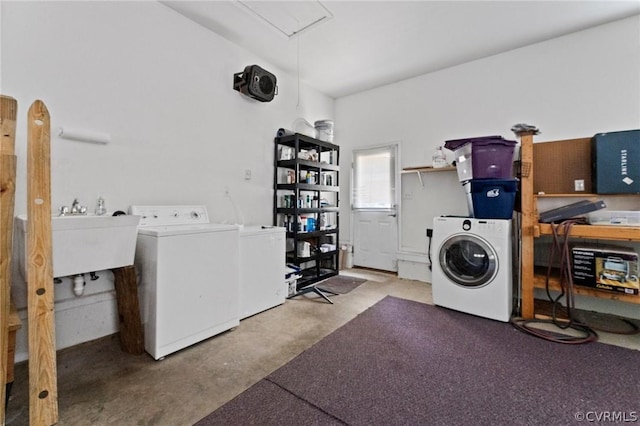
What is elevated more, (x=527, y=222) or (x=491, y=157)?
(x=491, y=157)

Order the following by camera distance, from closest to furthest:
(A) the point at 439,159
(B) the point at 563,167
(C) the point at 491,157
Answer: (C) the point at 491,157 < (B) the point at 563,167 < (A) the point at 439,159

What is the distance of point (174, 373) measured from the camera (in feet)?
5.36

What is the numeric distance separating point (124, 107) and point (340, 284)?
9.21ft

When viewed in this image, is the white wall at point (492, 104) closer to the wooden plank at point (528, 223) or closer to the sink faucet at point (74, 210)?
the wooden plank at point (528, 223)

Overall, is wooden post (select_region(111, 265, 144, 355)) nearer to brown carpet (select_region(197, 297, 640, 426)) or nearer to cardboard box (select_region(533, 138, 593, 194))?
brown carpet (select_region(197, 297, 640, 426))

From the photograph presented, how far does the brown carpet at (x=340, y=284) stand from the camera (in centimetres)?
324

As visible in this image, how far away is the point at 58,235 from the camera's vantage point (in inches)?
57.0

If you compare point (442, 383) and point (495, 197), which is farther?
point (495, 197)

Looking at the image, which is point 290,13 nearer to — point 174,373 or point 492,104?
point 492,104

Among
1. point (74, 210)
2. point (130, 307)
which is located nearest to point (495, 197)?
point (130, 307)

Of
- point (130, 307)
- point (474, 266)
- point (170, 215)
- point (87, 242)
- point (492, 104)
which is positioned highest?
point (492, 104)

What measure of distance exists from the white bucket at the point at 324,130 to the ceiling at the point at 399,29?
25.5 inches

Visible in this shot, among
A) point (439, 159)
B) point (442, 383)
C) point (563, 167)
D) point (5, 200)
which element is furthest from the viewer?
point (439, 159)

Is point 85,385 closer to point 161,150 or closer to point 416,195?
point 161,150
